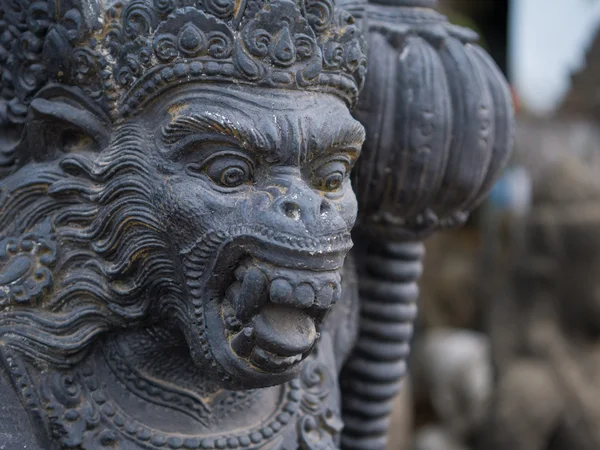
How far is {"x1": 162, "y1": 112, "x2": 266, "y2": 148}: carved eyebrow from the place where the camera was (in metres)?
1.01

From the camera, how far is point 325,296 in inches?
40.3

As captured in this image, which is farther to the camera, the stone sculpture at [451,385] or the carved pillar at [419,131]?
the stone sculpture at [451,385]

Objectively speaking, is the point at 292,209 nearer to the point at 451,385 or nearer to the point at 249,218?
the point at 249,218

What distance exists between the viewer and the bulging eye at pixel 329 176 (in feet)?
3.53

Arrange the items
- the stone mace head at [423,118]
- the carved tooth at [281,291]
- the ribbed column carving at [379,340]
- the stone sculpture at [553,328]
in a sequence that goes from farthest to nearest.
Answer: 1. the stone sculpture at [553,328]
2. the ribbed column carving at [379,340]
3. the stone mace head at [423,118]
4. the carved tooth at [281,291]

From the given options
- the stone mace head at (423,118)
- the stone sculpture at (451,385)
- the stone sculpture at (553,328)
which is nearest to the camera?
the stone mace head at (423,118)

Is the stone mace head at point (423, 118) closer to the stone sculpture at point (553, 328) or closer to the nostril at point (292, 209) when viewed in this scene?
the nostril at point (292, 209)

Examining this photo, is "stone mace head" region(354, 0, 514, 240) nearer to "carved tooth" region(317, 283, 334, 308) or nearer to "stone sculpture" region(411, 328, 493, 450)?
"carved tooth" region(317, 283, 334, 308)

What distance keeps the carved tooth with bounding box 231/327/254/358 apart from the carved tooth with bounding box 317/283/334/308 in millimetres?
91

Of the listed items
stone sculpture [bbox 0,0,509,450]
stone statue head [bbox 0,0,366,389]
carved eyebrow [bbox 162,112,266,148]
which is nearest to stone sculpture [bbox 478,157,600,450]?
stone sculpture [bbox 0,0,509,450]

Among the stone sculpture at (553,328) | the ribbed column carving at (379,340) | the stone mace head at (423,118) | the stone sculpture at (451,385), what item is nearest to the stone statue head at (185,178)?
the stone mace head at (423,118)

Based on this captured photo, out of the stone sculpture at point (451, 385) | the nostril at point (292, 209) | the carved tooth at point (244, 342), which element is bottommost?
the stone sculpture at point (451, 385)

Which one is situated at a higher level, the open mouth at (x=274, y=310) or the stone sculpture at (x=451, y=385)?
the open mouth at (x=274, y=310)

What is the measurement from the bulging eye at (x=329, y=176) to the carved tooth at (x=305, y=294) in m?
0.15
